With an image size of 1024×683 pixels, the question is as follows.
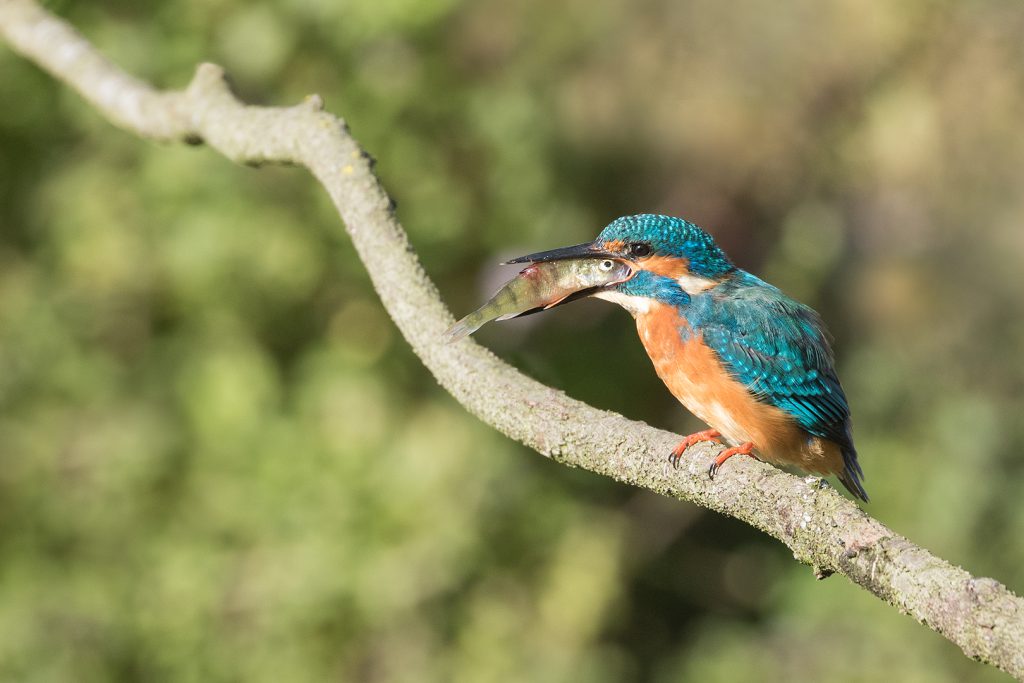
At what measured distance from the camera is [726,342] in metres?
2.16

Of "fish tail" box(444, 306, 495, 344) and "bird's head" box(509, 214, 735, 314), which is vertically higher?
"bird's head" box(509, 214, 735, 314)

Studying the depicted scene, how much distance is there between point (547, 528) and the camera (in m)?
3.90

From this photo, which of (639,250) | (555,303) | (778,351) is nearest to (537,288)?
(555,303)

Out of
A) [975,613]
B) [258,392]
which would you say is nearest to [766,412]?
[975,613]

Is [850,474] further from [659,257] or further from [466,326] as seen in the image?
[466,326]

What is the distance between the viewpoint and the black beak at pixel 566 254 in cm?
174

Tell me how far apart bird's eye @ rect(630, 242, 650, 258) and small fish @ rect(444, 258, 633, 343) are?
0.26ft

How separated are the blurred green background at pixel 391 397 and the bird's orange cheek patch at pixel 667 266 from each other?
1582mm

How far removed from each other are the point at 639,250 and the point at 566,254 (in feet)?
0.96

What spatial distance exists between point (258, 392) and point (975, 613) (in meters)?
3.00

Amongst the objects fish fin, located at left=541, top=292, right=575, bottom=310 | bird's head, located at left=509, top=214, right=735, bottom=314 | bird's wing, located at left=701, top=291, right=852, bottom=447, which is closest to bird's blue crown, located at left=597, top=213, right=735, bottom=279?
bird's head, located at left=509, top=214, right=735, bottom=314

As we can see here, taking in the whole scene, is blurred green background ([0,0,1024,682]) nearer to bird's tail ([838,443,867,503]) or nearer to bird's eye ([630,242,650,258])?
bird's tail ([838,443,867,503])

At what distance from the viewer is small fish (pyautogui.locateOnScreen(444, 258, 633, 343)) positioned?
61.7 inches

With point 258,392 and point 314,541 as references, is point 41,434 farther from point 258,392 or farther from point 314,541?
point 314,541
